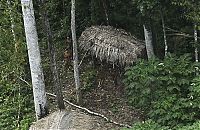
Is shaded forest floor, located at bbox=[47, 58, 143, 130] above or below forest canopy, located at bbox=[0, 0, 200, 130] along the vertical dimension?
below


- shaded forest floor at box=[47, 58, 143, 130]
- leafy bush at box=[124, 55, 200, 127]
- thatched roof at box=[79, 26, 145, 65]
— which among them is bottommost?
shaded forest floor at box=[47, 58, 143, 130]

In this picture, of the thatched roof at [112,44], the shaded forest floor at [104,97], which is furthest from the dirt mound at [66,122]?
the thatched roof at [112,44]

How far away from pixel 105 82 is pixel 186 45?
8.54 feet

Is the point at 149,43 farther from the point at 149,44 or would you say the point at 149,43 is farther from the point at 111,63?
the point at 111,63

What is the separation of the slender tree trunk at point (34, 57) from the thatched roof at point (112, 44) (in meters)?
2.28

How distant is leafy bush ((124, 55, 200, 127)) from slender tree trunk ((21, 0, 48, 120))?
84.1 inches

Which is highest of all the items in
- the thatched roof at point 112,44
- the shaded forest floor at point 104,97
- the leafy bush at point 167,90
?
the thatched roof at point 112,44

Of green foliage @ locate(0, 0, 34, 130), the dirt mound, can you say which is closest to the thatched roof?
green foliage @ locate(0, 0, 34, 130)

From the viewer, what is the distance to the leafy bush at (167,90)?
24.4 feet

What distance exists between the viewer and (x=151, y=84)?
26.6 ft

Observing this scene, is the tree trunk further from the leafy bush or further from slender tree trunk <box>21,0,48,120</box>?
slender tree trunk <box>21,0,48,120</box>

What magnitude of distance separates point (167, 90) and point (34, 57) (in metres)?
3.18

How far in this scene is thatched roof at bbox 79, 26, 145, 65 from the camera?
10.1 m

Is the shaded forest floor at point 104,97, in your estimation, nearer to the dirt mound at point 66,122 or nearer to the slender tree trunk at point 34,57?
the dirt mound at point 66,122
